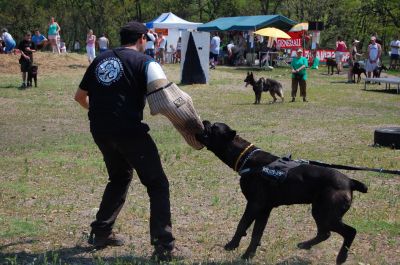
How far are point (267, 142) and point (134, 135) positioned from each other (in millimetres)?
6663

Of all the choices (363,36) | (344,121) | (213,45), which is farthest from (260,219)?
(363,36)

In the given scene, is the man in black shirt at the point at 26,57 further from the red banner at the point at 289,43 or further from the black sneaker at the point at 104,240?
the red banner at the point at 289,43

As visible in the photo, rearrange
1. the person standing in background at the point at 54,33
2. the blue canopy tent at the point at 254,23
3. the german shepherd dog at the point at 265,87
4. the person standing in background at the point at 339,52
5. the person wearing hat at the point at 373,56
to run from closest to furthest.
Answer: the german shepherd dog at the point at 265,87 < the person wearing hat at the point at 373,56 < the person standing in background at the point at 54,33 < the person standing in background at the point at 339,52 < the blue canopy tent at the point at 254,23

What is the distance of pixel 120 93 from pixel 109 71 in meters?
0.20

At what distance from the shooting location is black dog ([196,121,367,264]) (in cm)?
479

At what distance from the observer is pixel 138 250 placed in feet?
17.5

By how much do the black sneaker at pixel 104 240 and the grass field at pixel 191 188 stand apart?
0.07 metres

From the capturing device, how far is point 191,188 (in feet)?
25.1

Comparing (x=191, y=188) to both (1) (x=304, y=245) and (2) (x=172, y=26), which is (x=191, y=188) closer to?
(1) (x=304, y=245)

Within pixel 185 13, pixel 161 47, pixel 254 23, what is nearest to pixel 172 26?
pixel 161 47

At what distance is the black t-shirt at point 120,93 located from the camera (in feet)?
15.6

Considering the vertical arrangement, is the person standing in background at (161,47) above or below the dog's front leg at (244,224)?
above

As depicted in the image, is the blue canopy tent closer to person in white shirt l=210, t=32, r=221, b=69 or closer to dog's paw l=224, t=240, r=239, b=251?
person in white shirt l=210, t=32, r=221, b=69

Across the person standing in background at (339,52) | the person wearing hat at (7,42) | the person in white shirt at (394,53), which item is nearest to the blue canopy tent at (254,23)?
the person standing in background at (339,52)
